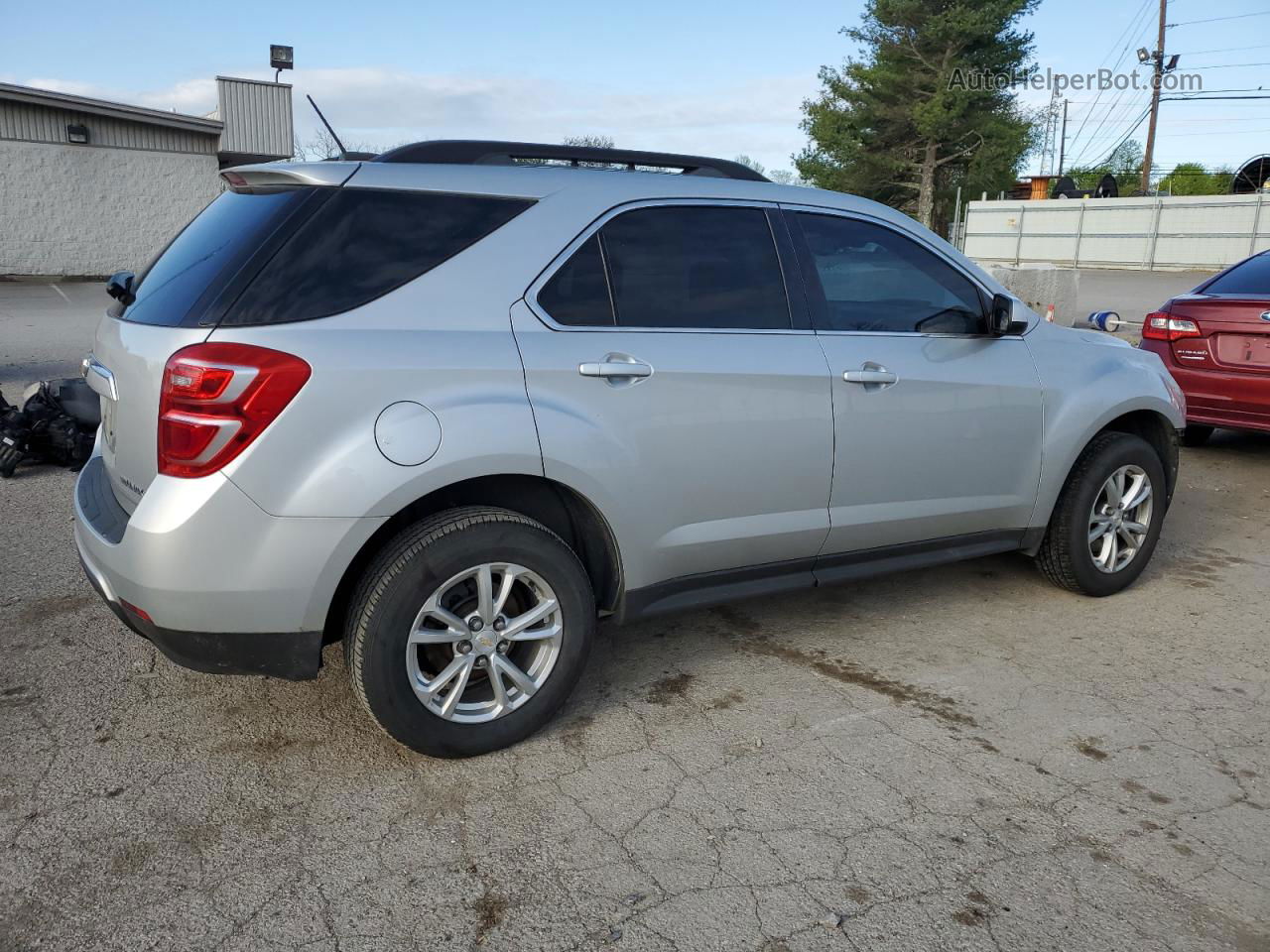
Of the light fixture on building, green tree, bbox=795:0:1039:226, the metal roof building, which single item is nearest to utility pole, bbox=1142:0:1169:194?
green tree, bbox=795:0:1039:226

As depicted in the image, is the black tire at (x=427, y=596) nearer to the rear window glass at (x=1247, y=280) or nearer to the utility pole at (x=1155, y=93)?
the rear window glass at (x=1247, y=280)

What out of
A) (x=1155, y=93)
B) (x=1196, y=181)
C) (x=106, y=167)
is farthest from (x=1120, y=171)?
(x=106, y=167)

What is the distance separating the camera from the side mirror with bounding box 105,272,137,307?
3.49 meters

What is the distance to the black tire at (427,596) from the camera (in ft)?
9.71

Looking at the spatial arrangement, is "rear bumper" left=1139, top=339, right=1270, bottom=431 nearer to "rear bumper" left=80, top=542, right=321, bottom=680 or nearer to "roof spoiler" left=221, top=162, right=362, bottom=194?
"roof spoiler" left=221, top=162, right=362, bottom=194

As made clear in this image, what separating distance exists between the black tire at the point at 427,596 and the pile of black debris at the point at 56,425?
15.0ft

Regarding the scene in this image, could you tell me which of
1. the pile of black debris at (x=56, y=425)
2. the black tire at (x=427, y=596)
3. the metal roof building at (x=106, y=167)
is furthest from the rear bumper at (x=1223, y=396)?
the metal roof building at (x=106, y=167)

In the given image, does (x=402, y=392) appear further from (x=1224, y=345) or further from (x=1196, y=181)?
(x=1196, y=181)

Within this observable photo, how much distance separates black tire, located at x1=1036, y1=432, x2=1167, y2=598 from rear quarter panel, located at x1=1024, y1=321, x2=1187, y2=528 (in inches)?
3.1

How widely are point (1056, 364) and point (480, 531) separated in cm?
272

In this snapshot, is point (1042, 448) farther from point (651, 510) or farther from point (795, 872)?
point (795, 872)

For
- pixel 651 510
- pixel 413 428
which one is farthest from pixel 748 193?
pixel 413 428

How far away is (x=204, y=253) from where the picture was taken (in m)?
3.18

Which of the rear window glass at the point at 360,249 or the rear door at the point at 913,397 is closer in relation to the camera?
the rear window glass at the point at 360,249
